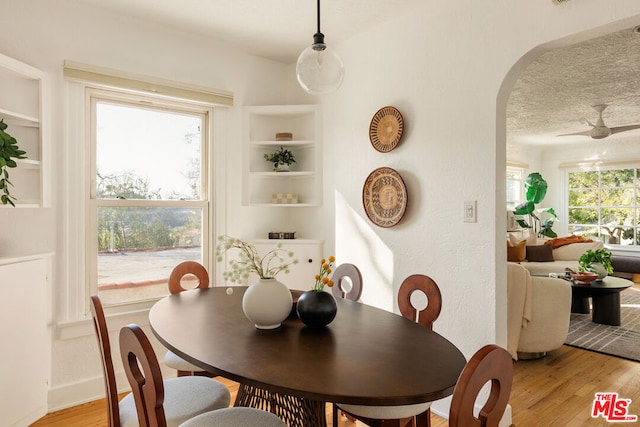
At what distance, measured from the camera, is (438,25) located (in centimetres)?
256

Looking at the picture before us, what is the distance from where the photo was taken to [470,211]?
2398 mm

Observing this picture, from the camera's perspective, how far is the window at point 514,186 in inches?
316

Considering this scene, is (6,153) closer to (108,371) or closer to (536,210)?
(108,371)

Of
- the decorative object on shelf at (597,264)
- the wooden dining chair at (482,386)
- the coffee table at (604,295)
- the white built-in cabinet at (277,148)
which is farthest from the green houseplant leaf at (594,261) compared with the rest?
the wooden dining chair at (482,386)

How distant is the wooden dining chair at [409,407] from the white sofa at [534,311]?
1.52 metres

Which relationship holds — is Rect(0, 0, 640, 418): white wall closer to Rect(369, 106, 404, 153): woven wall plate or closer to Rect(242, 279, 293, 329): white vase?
Rect(369, 106, 404, 153): woven wall plate

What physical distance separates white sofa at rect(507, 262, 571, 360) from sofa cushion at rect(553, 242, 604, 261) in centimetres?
345

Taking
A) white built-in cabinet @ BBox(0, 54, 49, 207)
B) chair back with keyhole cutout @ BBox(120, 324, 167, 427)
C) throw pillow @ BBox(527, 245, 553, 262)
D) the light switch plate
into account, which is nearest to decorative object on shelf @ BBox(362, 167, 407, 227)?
the light switch plate

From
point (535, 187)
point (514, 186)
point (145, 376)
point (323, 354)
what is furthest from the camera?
point (514, 186)

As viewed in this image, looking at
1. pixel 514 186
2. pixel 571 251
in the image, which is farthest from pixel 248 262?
pixel 514 186

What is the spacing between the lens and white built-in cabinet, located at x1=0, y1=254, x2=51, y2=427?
2.19 meters

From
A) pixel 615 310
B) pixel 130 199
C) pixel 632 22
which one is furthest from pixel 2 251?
pixel 615 310

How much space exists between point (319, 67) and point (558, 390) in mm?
2743

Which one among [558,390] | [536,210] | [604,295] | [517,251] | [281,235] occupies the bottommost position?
[558,390]
